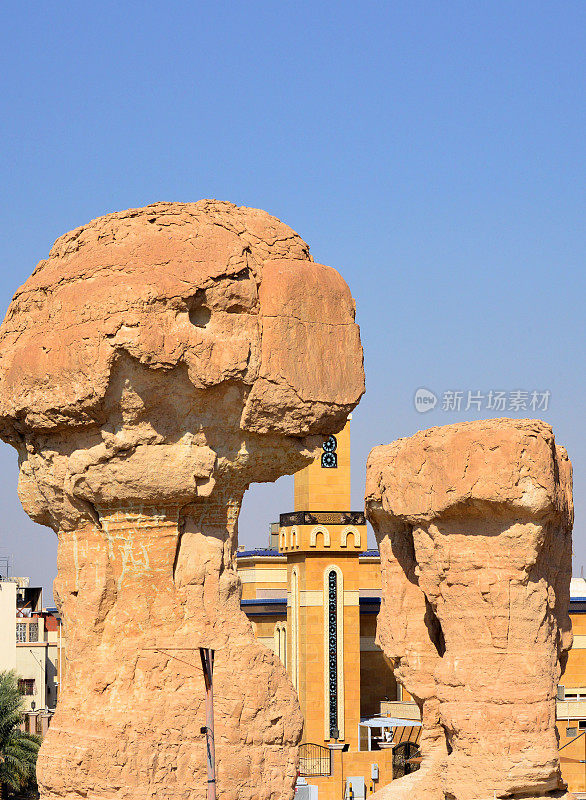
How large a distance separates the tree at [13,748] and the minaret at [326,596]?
5.82 metres

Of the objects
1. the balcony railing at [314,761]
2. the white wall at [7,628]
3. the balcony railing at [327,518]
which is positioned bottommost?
the balcony railing at [314,761]

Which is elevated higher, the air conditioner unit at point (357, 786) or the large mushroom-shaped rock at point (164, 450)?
the large mushroom-shaped rock at point (164, 450)

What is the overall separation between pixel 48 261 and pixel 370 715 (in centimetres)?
2248

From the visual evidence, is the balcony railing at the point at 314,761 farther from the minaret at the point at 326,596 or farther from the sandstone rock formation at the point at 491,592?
the sandstone rock formation at the point at 491,592

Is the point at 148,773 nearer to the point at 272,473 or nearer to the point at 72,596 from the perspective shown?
the point at 72,596

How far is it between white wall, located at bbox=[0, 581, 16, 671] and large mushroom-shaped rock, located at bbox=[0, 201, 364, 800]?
→ 74.7ft

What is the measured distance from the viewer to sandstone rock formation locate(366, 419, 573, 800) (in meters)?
11.7

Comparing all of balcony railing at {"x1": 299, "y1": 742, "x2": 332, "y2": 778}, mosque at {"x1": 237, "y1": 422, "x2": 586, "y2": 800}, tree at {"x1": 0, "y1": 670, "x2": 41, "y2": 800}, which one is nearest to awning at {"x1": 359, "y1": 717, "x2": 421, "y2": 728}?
mosque at {"x1": 237, "y1": 422, "x2": 586, "y2": 800}

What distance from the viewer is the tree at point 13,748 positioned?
76.9 ft

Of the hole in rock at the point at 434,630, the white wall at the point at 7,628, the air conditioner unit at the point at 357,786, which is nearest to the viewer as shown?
the hole in rock at the point at 434,630

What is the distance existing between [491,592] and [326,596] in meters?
16.1

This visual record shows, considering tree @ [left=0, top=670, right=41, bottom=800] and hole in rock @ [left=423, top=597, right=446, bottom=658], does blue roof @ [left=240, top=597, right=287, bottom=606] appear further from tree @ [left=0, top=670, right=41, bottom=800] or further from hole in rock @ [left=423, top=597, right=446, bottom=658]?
hole in rock @ [left=423, top=597, right=446, bottom=658]

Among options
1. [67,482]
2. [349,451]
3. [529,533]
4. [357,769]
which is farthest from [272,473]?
[349,451]

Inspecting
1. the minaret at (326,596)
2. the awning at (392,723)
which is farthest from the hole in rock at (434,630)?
the minaret at (326,596)
